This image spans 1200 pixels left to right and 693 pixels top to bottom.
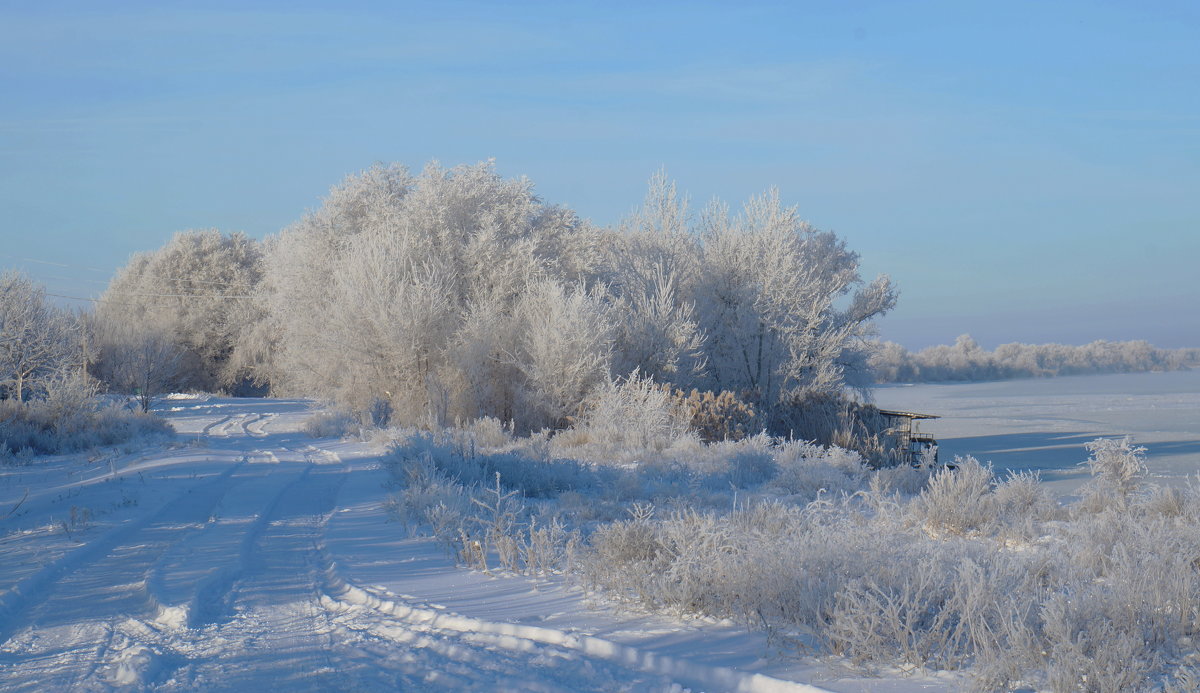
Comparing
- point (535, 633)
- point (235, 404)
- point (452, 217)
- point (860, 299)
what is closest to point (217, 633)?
point (535, 633)

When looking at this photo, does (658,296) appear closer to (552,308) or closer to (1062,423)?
(552,308)

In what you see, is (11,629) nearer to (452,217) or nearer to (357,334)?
(357,334)

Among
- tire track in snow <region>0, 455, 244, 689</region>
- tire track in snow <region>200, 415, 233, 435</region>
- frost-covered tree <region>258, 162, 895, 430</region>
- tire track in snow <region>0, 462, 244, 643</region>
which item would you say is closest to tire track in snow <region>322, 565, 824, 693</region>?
tire track in snow <region>0, 455, 244, 689</region>

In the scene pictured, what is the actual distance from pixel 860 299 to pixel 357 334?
13702 millimetres

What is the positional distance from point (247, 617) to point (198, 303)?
139 feet

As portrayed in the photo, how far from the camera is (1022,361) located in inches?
2692

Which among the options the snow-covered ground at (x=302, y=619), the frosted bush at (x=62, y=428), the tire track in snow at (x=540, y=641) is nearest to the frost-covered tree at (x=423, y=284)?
the frosted bush at (x=62, y=428)

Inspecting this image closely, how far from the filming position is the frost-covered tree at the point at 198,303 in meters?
41.8

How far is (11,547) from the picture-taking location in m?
7.02

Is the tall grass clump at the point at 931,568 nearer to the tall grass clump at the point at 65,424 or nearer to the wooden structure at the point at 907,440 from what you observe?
the wooden structure at the point at 907,440

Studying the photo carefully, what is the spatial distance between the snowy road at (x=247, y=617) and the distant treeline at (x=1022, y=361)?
55.9m

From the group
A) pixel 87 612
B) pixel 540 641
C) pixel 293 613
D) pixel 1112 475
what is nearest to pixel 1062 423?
pixel 1112 475

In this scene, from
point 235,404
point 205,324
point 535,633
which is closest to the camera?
point 535,633

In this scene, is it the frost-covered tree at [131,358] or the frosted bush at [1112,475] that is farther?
the frost-covered tree at [131,358]
